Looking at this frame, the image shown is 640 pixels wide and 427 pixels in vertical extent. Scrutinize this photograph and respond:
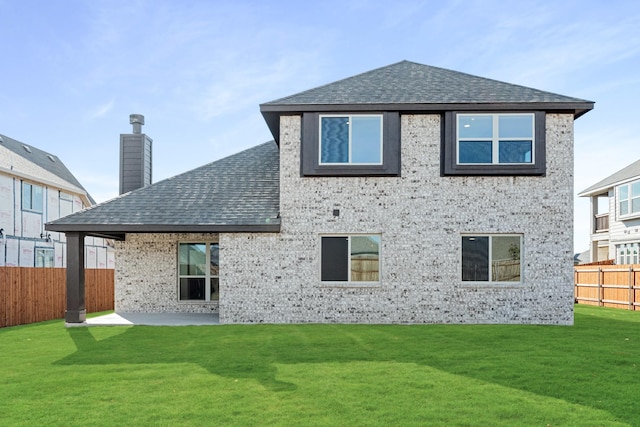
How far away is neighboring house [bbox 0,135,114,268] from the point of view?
2488cm

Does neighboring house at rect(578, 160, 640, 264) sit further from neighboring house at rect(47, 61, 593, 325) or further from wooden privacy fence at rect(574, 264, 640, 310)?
neighboring house at rect(47, 61, 593, 325)

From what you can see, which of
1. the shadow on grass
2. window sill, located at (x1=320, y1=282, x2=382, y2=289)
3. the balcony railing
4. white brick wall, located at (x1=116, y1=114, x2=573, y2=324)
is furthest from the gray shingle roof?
the balcony railing

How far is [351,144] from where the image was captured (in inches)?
576

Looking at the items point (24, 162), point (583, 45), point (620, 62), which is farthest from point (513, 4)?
point (24, 162)

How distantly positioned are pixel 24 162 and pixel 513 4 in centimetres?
2388

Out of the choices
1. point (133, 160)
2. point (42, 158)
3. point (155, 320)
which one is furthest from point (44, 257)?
point (155, 320)

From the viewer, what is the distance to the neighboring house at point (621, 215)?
94.6 feet

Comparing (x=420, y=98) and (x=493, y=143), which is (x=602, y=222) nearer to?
(x=493, y=143)

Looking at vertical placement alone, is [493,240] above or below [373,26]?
below

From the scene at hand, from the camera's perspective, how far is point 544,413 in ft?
20.1

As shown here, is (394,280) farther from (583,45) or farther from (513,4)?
(583,45)

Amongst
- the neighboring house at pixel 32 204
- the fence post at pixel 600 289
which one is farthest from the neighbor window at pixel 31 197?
the fence post at pixel 600 289

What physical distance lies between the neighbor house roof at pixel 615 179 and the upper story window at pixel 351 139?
67.8 ft

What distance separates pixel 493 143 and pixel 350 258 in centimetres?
487
